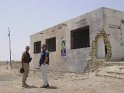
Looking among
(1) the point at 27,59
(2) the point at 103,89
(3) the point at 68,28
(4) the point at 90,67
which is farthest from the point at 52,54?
(2) the point at 103,89

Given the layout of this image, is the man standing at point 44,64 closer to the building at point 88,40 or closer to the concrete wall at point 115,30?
the building at point 88,40

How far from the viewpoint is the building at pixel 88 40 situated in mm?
16845

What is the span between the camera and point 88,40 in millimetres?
19406

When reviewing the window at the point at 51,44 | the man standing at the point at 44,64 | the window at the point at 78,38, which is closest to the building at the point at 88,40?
the window at the point at 78,38

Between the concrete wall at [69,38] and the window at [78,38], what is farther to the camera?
the window at [78,38]

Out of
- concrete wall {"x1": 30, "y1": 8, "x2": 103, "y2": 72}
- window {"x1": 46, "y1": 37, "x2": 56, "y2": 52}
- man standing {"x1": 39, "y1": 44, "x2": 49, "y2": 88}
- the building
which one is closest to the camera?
man standing {"x1": 39, "y1": 44, "x2": 49, "y2": 88}

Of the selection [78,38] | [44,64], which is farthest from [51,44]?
[44,64]

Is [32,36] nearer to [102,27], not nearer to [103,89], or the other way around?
[102,27]

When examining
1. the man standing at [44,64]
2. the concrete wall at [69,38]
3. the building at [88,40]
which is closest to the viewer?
the man standing at [44,64]

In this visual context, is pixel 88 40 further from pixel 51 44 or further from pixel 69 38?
pixel 51 44

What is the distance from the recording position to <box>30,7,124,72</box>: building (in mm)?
16845

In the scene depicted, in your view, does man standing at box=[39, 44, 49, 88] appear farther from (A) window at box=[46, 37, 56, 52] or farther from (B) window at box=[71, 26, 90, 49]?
(A) window at box=[46, 37, 56, 52]

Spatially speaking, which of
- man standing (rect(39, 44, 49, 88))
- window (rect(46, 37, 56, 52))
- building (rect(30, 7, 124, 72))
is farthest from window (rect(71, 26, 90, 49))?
man standing (rect(39, 44, 49, 88))

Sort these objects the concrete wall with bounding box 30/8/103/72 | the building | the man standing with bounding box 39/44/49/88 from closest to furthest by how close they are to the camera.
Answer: the man standing with bounding box 39/44/49/88 < the building < the concrete wall with bounding box 30/8/103/72
